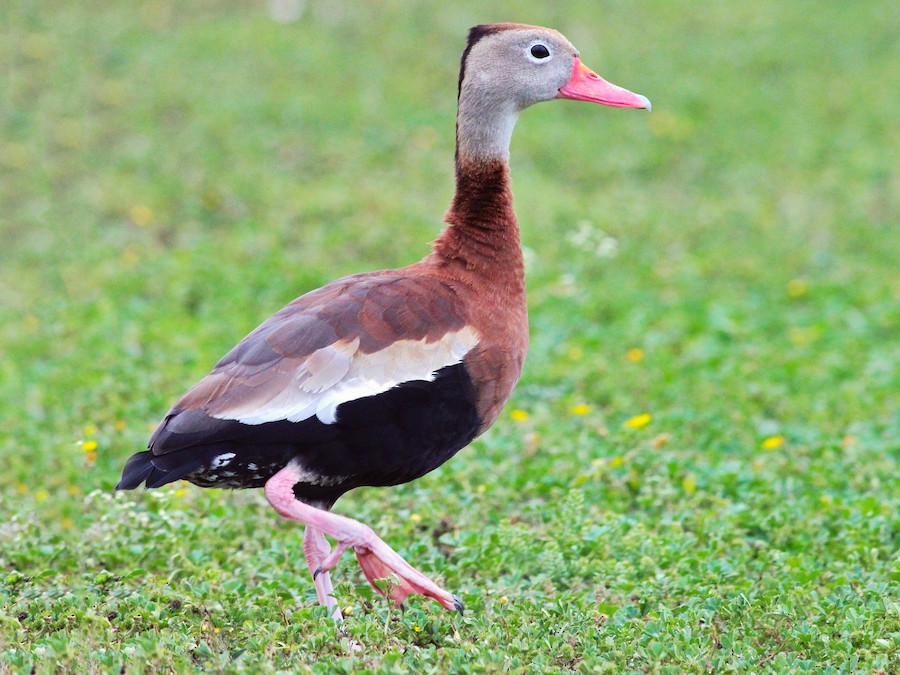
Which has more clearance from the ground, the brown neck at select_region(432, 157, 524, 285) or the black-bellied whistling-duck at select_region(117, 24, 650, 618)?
the brown neck at select_region(432, 157, 524, 285)

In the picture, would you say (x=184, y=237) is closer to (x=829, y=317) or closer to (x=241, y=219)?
(x=241, y=219)

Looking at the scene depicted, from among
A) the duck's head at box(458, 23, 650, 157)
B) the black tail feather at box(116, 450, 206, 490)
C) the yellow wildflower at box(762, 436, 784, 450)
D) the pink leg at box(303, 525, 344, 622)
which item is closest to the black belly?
the black tail feather at box(116, 450, 206, 490)

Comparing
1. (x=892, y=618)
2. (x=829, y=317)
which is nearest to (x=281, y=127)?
(x=829, y=317)

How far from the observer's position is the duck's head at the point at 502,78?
4.86m

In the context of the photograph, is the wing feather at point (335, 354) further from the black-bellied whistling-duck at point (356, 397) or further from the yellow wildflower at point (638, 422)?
the yellow wildflower at point (638, 422)

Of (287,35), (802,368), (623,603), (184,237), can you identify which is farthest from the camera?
(287,35)

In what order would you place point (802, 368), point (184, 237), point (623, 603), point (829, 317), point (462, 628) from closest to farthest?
point (462, 628), point (623, 603), point (802, 368), point (829, 317), point (184, 237)

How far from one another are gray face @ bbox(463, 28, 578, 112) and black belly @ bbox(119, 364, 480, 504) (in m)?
1.24

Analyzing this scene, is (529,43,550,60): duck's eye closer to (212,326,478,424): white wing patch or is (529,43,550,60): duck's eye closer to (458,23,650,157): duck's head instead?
(458,23,650,157): duck's head

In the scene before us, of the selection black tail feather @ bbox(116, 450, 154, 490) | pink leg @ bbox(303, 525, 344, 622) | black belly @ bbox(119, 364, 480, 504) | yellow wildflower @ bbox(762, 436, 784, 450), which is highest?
black belly @ bbox(119, 364, 480, 504)

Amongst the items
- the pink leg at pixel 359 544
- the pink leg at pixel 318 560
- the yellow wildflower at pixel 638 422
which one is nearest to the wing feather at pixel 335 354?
the pink leg at pixel 359 544

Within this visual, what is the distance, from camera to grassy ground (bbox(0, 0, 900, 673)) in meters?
4.11

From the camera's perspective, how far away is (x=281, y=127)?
11.5 m

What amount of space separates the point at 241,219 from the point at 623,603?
6149mm
